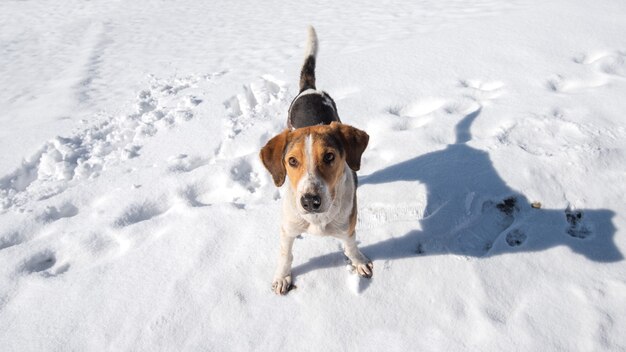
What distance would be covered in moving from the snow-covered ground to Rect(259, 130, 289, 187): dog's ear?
3.14 feet

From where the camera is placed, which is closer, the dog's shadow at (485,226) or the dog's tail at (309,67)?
the dog's shadow at (485,226)

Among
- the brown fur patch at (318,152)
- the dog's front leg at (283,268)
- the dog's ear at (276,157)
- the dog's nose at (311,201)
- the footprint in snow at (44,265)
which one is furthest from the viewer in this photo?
the footprint in snow at (44,265)

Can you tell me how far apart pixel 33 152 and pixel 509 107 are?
642 cm

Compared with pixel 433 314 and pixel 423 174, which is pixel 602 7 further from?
pixel 433 314

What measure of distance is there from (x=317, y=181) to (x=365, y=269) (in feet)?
3.61

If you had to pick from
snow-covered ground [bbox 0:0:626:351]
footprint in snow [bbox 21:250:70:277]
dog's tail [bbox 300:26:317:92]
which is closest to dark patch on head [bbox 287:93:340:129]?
dog's tail [bbox 300:26:317:92]

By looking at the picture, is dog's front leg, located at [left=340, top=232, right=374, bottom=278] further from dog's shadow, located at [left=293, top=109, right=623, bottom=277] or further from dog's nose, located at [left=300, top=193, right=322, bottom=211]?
dog's nose, located at [left=300, top=193, right=322, bottom=211]

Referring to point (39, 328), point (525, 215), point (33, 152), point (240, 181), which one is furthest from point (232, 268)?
point (33, 152)

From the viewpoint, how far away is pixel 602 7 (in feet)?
23.4

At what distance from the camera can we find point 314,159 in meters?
2.45

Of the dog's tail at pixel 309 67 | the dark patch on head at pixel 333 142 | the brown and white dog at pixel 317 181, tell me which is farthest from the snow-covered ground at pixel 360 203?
the dark patch on head at pixel 333 142

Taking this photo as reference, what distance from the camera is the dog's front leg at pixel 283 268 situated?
2.95 metres

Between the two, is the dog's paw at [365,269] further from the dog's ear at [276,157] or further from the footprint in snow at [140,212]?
the footprint in snow at [140,212]

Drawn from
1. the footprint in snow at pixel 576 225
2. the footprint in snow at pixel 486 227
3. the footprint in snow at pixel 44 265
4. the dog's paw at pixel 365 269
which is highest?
the footprint in snow at pixel 576 225
